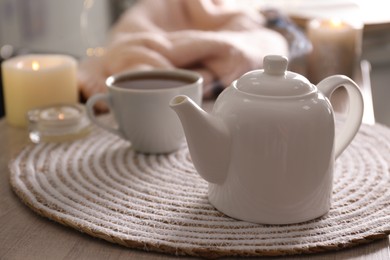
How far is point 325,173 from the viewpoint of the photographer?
601mm

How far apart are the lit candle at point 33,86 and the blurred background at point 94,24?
0.24 meters

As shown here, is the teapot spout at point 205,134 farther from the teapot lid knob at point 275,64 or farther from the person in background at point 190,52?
the person in background at point 190,52

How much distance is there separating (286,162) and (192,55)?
49 centimetres

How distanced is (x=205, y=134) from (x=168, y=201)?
0.34 ft

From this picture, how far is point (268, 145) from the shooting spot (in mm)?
578

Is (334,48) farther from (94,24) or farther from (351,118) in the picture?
(94,24)

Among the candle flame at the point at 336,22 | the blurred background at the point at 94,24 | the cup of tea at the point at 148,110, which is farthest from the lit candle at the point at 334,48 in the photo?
the cup of tea at the point at 148,110

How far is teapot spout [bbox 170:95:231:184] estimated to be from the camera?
0.59 metres

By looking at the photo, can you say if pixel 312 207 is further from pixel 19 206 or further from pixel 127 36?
pixel 127 36

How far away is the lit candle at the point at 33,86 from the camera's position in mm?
927

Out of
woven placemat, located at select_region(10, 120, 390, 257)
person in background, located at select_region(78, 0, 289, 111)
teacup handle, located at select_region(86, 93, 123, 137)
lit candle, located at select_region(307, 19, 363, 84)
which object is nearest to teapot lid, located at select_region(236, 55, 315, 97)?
woven placemat, located at select_region(10, 120, 390, 257)

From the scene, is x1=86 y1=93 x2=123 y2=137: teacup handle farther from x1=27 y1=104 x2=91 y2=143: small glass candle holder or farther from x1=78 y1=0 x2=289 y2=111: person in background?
x1=78 y1=0 x2=289 y2=111: person in background

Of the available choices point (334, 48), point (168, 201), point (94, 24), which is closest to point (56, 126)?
point (168, 201)

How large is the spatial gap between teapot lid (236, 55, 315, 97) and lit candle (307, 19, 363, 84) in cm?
52
